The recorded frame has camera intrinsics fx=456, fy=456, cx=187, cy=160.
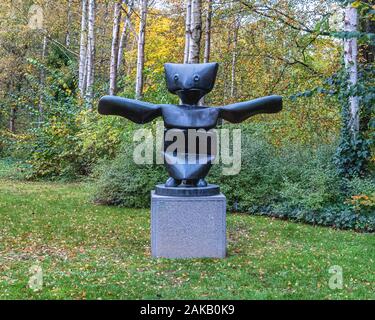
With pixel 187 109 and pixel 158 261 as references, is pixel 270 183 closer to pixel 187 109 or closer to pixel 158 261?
pixel 187 109

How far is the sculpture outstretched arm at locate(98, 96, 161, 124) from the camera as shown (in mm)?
6086

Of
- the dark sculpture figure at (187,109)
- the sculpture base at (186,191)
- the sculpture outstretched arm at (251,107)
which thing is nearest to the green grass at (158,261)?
the sculpture base at (186,191)

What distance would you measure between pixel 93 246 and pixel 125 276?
1560 mm

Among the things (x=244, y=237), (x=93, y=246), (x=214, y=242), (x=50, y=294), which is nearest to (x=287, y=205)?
(x=244, y=237)

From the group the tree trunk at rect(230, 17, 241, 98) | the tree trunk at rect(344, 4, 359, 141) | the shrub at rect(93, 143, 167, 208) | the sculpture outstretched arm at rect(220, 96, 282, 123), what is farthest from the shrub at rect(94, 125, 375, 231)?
the tree trunk at rect(230, 17, 241, 98)

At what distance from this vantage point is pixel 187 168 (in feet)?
20.0

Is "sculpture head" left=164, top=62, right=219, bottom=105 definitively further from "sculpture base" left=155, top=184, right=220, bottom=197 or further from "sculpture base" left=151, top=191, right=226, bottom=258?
"sculpture base" left=151, top=191, right=226, bottom=258

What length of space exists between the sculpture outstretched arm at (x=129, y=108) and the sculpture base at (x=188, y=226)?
114cm

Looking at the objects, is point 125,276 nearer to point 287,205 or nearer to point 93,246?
point 93,246

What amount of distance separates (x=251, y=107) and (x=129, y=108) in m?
1.67

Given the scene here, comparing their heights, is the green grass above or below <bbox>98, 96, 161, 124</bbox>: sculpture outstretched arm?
below

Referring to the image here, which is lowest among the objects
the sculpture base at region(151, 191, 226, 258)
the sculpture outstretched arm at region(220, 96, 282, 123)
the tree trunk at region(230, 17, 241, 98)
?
the sculpture base at region(151, 191, 226, 258)

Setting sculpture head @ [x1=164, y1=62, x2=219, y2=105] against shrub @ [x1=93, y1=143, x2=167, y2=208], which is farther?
shrub @ [x1=93, y1=143, x2=167, y2=208]

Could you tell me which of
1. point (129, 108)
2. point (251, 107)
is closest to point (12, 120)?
point (129, 108)
